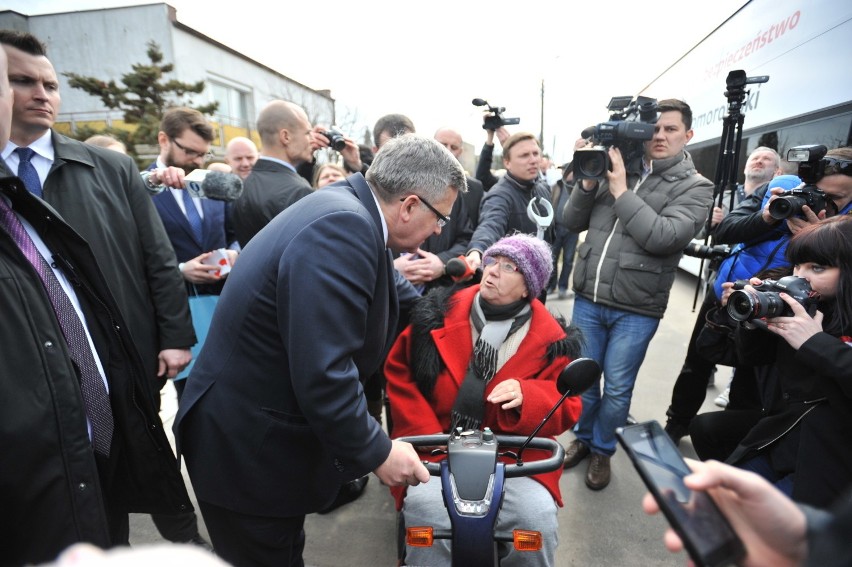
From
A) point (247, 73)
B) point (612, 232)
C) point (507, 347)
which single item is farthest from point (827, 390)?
point (247, 73)

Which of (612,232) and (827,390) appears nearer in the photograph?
(827,390)

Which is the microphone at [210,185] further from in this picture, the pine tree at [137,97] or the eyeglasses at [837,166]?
the pine tree at [137,97]

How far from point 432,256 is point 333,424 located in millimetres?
1644

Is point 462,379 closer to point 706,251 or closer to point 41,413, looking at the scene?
point 41,413

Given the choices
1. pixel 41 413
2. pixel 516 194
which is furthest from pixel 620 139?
pixel 41 413

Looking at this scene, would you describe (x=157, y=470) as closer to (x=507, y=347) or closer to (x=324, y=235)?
(x=324, y=235)

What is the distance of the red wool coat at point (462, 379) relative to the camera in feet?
6.16

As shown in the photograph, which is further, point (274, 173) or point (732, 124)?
point (732, 124)

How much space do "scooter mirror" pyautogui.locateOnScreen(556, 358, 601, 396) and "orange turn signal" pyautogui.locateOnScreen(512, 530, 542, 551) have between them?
0.47 metres

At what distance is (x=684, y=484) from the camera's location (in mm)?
710

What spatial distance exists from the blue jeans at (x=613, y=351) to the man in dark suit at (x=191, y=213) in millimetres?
2227

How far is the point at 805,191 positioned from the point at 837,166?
0.25 metres

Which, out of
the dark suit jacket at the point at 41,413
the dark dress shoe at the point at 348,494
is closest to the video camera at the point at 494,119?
the dark dress shoe at the point at 348,494

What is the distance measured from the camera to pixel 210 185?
7.38 feet
